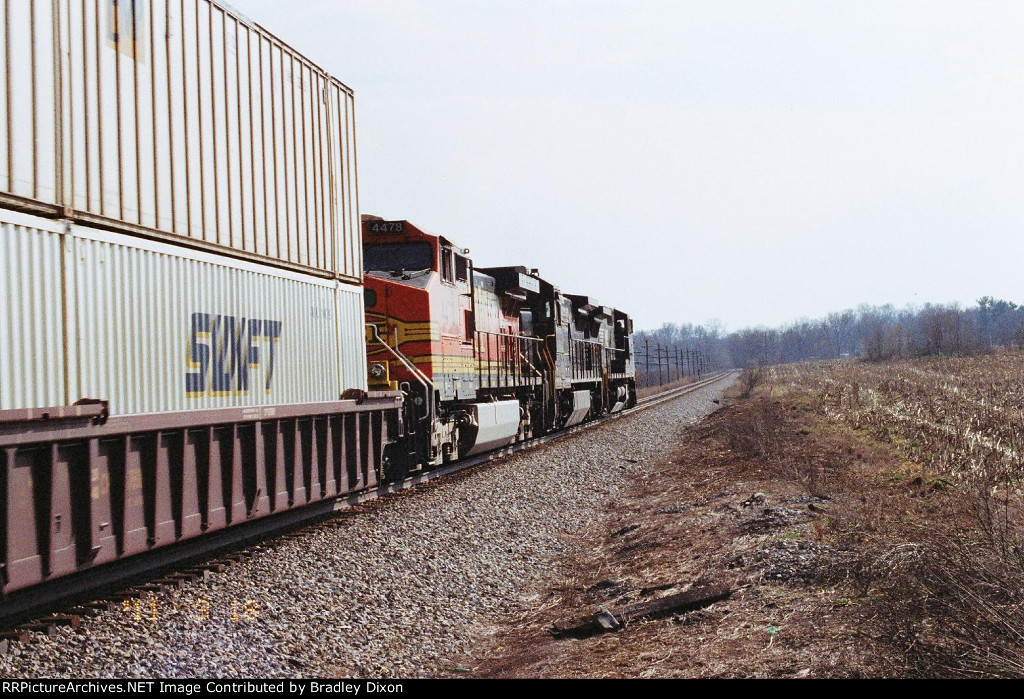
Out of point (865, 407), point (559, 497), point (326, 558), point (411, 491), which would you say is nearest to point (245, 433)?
point (326, 558)

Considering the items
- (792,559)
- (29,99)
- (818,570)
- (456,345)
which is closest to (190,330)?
(29,99)

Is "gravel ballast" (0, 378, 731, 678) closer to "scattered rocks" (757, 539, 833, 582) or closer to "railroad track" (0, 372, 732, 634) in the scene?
"railroad track" (0, 372, 732, 634)

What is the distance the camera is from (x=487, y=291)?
1870cm

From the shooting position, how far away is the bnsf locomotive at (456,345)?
1362cm

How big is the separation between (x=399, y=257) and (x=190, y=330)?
7033 mm

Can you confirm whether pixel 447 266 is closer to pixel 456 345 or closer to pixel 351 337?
pixel 456 345

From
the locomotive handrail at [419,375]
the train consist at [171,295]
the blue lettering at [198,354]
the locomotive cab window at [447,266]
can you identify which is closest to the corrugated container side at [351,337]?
the train consist at [171,295]

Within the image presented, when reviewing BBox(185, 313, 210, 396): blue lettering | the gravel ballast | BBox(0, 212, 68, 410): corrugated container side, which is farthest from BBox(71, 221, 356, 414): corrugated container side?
the gravel ballast

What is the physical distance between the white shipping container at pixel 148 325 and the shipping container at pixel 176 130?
0.20m

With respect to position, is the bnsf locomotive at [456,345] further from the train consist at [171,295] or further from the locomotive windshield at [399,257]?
the train consist at [171,295]

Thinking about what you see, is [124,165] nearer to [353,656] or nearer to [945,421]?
[353,656]

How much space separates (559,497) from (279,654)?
7373mm

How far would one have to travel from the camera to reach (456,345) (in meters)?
15.3

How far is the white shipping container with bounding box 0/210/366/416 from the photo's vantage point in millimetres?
6047
